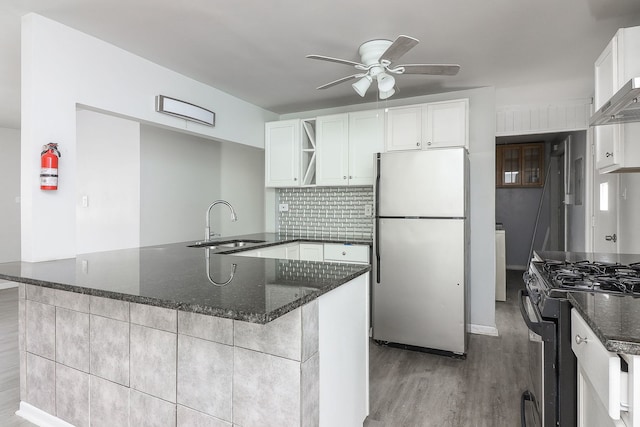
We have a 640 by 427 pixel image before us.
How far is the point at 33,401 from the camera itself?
6.77 feet

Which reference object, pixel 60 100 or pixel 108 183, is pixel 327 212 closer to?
pixel 108 183

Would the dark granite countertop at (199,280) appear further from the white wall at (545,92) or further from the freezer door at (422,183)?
the white wall at (545,92)

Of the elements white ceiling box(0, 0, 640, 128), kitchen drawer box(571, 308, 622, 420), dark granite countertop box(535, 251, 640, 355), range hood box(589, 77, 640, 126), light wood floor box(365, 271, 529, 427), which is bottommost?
light wood floor box(365, 271, 529, 427)

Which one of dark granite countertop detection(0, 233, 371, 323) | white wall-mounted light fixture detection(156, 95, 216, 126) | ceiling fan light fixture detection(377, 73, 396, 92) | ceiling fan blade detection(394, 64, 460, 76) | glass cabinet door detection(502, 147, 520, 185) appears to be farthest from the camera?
glass cabinet door detection(502, 147, 520, 185)

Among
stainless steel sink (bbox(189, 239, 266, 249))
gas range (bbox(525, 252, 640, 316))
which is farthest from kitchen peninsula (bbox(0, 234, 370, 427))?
stainless steel sink (bbox(189, 239, 266, 249))

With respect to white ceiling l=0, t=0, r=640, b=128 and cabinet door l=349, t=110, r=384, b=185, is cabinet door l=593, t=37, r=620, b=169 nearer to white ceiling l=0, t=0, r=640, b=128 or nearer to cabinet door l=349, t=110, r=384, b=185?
white ceiling l=0, t=0, r=640, b=128

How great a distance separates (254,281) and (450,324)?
2.10 m

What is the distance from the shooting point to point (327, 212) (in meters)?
4.34

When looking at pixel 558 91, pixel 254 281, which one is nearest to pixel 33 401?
pixel 254 281

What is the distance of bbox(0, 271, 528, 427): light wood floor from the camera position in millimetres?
2119

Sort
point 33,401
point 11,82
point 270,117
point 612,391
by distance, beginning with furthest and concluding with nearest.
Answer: point 270,117
point 11,82
point 33,401
point 612,391

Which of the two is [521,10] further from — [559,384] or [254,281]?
[254,281]

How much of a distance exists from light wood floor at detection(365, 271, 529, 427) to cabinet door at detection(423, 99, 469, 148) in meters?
1.85

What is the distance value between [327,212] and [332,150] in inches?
31.0
